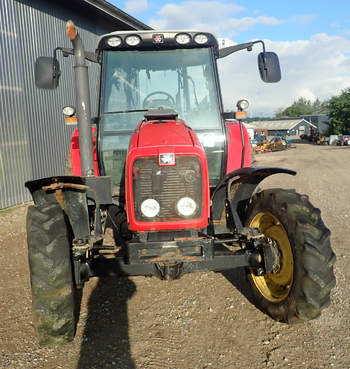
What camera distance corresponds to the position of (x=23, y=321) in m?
3.27

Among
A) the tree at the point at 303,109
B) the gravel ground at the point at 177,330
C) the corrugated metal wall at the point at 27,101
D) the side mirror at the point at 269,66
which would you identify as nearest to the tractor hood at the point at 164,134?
the side mirror at the point at 269,66

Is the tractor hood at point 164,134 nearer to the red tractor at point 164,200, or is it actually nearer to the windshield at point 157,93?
the red tractor at point 164,200

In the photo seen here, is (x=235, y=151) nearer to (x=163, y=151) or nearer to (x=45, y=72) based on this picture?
(x=163, y=151)

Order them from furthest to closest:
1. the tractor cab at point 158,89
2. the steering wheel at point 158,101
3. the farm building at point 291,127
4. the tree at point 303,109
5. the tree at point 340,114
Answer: the tree at point 303,109 → the farm building at point 291,127 → the tree at point 340,114 → the steering wheel at point 158,101 → the tractor cab at point 158,89

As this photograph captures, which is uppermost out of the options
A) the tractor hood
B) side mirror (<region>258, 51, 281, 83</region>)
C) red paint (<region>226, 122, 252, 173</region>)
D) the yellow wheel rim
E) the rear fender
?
side mirror (<region>258, 51, 281, 83</region>)

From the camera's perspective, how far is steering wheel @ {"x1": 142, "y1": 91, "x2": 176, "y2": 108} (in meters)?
3.95

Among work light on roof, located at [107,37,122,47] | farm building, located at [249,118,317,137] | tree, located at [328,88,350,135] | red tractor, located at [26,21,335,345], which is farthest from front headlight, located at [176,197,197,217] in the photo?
farm building, located at [249,118,317,137]

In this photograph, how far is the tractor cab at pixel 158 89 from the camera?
383 cm

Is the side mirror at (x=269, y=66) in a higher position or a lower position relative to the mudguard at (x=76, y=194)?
higher

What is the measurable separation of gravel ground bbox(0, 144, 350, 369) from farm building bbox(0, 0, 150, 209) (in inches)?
192

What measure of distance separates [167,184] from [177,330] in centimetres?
126

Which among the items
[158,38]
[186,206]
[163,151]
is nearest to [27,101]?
[158,38]

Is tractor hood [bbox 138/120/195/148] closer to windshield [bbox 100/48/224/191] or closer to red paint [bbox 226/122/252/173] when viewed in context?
windshield [bbox 100/48/224/191]

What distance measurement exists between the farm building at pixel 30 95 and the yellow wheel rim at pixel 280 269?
6.68 metres
